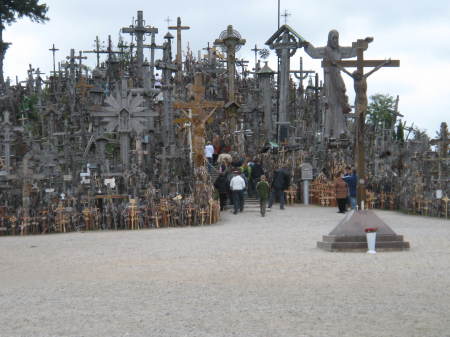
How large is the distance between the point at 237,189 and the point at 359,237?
31.3 feet

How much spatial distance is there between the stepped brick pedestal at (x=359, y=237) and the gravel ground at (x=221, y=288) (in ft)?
1.31

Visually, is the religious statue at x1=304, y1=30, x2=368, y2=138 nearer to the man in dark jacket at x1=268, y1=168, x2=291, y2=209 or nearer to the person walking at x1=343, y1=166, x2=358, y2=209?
the man in dark jacket at x1=268, y1=168, x2=291, y2=209

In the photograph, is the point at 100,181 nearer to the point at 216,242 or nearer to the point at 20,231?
the point at 20,231

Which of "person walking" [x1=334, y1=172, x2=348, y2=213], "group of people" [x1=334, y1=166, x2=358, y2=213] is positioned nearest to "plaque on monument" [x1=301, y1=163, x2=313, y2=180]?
"group of people" [x1=334, y1=166, x2=358, y2=213]

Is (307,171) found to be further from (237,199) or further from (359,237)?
(359,237)

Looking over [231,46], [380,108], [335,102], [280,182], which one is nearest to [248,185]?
[280,182]

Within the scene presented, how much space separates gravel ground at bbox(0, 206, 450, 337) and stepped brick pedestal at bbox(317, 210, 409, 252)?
399 mm

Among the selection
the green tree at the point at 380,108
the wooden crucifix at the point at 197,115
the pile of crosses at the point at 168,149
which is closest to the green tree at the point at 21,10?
the pile of crosses at the point at 168,149

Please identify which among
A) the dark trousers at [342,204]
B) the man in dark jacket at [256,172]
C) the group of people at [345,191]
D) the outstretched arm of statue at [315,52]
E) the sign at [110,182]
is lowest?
the dark trousers at [342,204]

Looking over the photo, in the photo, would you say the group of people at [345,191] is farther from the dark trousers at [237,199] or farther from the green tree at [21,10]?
the green tree at [21,10]

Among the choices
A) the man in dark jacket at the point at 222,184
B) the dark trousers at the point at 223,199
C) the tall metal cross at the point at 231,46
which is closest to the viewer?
the man in dark jacket at the point at 222,184

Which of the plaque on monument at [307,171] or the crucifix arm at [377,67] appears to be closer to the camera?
the crucifix arm at [377,67]

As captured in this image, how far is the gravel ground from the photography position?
7629mm

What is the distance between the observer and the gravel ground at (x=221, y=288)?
7.63 metres
